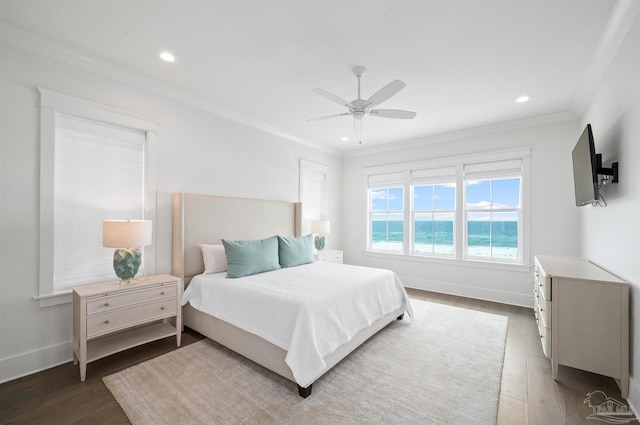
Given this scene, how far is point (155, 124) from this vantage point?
309 cm

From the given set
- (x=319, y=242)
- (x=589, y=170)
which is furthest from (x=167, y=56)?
(x=589, y=170)

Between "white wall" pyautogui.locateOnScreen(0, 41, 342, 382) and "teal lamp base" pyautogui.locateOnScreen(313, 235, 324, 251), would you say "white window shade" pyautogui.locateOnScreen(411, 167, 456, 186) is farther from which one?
"white wall" pyautogui.locateOnScreen(0, 41, 342, 382)

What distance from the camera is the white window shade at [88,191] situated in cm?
249

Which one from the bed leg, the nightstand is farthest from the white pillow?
the nightstand

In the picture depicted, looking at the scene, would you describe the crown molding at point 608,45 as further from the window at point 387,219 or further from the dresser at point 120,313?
the dresser at point 120,313

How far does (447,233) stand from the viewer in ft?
16.1

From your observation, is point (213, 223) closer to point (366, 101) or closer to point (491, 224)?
point (366, 101)

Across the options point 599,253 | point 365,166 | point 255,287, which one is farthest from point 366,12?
point 365,166

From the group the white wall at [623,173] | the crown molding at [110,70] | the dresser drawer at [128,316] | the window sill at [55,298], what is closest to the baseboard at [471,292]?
the white wall at [623,173]

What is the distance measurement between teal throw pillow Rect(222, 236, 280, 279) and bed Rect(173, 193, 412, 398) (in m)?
0.11

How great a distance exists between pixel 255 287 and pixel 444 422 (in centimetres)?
177

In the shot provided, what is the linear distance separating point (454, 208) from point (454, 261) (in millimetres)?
910

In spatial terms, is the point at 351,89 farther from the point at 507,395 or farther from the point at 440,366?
the point at 507,395

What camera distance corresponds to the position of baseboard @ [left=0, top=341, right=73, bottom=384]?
220 centimetres
